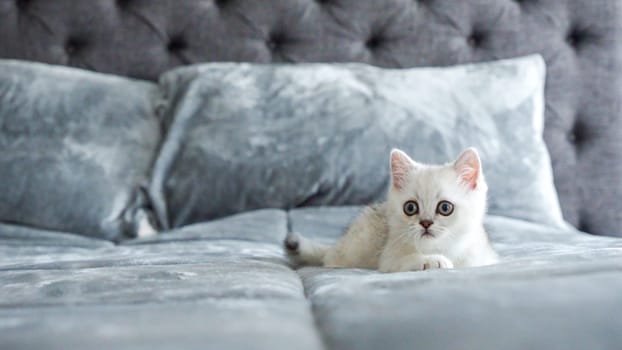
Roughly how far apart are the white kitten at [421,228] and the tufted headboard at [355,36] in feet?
2.63

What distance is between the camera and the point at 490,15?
1787mm

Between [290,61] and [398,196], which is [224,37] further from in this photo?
[398,196]

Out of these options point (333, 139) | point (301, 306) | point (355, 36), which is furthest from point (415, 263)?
point (355, 36)

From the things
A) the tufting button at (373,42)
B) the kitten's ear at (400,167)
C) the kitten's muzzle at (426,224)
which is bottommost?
the kitten's muzzle at (426,224)

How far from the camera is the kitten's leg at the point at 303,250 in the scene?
3.44 ft

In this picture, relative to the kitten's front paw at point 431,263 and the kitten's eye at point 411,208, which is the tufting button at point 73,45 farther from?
the kitten's front paw at point 431,263

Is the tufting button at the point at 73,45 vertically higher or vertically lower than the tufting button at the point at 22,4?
lower

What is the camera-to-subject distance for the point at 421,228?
3.17ft

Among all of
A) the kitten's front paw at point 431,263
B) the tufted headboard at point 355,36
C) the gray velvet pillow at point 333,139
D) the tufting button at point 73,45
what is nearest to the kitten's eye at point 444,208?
the kitten's front paw at point 431,263

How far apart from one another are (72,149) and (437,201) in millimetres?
788

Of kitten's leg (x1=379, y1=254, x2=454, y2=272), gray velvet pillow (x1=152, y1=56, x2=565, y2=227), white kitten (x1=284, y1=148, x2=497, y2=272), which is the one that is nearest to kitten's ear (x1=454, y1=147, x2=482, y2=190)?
white kitten (x1=284, y1=148, x2=497, y2=272)

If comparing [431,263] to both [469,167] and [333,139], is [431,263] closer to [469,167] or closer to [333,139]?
[469,167]

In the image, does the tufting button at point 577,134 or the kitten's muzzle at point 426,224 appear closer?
the kitten's muzzle at point 426,224

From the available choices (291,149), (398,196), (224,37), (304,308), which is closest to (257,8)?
(224,37)
